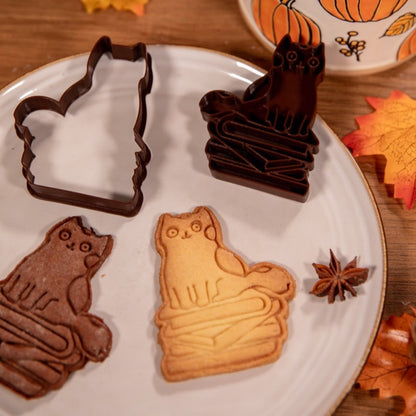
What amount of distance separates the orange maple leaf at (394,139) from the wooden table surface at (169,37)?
0.02m

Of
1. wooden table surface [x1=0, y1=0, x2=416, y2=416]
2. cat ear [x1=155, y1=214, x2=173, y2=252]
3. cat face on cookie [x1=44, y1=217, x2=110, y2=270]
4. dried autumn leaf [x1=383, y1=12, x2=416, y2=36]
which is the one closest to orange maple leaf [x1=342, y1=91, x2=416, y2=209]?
wooden table surface [x1=0, y1=0, x2=416, y2=416]

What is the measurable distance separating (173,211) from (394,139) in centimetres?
45

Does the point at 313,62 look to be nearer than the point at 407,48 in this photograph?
Yes

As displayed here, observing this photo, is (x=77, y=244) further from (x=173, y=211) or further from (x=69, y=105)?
(x=69, y=105)

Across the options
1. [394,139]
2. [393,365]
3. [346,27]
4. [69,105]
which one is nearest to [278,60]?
[346,27]

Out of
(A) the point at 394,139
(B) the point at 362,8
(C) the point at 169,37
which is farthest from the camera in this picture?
(C) the point at 169,37

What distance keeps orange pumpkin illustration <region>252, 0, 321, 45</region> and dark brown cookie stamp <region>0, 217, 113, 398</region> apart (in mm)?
512

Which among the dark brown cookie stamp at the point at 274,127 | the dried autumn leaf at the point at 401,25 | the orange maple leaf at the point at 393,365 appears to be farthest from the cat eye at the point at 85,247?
the dried autumn leaf at the point at 401,25

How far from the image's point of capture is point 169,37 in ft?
3.90

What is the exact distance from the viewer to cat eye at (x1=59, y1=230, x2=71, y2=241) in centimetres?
100

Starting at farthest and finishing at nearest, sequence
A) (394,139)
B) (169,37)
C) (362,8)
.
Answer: (169,37) → (394,139) → (362,8)

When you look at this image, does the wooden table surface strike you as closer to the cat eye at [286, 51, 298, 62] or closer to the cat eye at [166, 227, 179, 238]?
the cat eye at [286, 51, 298, 62]

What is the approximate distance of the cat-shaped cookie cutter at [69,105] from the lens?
100 centimetres

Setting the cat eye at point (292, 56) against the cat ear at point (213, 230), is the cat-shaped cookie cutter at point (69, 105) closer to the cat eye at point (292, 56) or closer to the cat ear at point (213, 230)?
the cat ear at point (213, 230)
